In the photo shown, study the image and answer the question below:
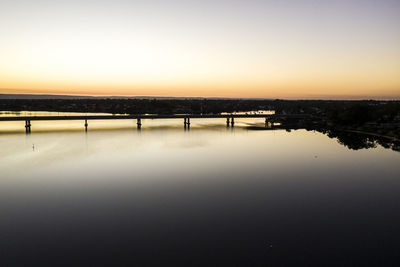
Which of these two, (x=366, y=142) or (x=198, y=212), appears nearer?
(x=198, y=212)

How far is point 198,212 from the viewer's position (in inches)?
906

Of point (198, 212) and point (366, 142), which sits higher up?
point (366, 142)

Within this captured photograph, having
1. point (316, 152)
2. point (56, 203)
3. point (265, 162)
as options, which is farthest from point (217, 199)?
point (316, 152)

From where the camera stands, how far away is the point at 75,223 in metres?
20.8

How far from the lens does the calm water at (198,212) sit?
54.4ft

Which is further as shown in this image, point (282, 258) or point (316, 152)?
point (316, 152)

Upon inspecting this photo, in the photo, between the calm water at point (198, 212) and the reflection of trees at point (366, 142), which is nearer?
the calm water at point (198, 212)

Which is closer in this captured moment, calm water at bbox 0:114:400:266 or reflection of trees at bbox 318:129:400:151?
calm water at bbox 0:114:400:266

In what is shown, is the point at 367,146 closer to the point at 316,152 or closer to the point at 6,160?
the point at 316,152

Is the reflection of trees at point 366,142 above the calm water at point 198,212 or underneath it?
above

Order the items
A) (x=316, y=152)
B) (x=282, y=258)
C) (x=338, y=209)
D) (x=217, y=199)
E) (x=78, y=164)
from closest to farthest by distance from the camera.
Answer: (x=282, y=258) < (x=338, y=209) < (x=217, y=199) < (x=78, y=164) < (x=316, y=152)

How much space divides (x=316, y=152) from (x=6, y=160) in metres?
59.3

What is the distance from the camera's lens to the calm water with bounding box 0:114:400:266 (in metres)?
16.6

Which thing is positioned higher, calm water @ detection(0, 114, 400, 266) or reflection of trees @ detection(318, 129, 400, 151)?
reflection of trees @ detection(318, 129, 400, 151)
